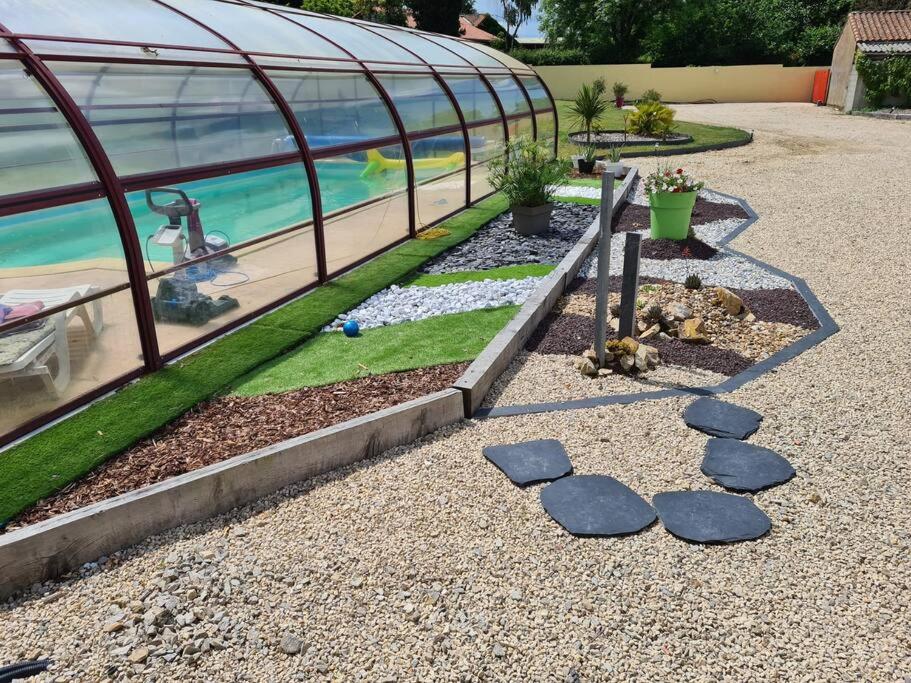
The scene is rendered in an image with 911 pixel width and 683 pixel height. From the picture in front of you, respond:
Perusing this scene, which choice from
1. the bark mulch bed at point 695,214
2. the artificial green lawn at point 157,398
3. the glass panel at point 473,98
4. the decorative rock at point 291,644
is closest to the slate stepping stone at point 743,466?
the decorative rock at point 291,644

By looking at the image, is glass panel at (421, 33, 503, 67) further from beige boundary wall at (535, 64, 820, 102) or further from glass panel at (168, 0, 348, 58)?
beige boundary wall at (535, 64, 820, 102)

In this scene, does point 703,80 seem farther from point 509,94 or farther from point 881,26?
point 509,94

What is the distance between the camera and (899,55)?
31.0 meters

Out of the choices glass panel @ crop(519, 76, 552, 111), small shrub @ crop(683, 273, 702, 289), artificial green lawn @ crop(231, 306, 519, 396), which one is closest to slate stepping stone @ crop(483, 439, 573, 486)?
artificial green lawn @ crop(231, 306, 519, 396)

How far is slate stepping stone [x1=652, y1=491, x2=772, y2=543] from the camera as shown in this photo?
3.75m

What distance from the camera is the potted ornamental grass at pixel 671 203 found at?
959 cm

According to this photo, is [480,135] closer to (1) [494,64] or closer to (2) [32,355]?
(1) [494,64]

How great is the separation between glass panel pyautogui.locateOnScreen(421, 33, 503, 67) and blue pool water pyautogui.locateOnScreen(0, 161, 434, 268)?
581cm

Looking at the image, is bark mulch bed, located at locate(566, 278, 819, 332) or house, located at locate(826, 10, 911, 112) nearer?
bark mulch bed, located at locate(566, 278, 819, 332)

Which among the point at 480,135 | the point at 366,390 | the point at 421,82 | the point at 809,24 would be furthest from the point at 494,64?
the point at 809,24

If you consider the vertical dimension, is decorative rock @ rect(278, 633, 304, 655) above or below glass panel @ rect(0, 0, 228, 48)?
below

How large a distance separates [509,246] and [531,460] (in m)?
5.83

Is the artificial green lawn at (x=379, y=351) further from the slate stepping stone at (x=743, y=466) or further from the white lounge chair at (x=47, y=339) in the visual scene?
the slate stepping stone at (x=743, y=466)

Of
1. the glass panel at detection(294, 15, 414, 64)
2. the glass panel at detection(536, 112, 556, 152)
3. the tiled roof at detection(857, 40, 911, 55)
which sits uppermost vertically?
the tiled roof at detection(857, 40, 911, 55)
